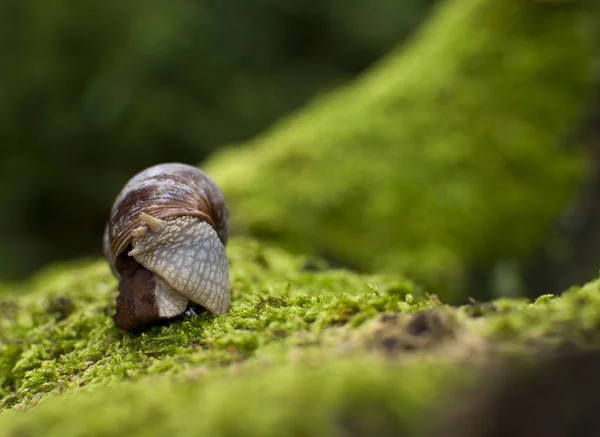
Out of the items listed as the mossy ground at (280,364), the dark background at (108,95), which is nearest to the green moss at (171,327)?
the mossy ground at (280,364)

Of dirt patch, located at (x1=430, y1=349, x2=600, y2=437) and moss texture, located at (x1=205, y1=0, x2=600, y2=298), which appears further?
moss texture, located at (x1=205, y1=0, x2=600, y2=298)

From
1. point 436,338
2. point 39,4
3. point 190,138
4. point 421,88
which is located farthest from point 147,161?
point 436,338

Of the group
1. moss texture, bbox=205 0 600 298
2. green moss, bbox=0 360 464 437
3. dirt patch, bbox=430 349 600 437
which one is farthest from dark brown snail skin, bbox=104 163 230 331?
moss texture, bbox=205 0 600 298

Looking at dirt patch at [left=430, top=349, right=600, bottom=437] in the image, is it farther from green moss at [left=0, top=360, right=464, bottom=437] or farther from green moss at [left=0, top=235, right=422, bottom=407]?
green moss at [left=0, top=235, right=422, bottom=407]

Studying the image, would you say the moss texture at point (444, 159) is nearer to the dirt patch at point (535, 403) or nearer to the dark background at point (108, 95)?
the dirt patch at point (535, 403)

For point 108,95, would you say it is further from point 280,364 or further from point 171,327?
point 280,364

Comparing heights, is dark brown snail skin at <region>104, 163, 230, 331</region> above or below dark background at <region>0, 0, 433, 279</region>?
below
